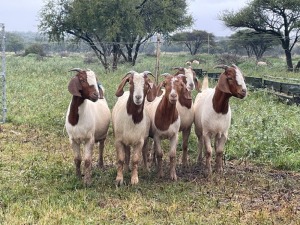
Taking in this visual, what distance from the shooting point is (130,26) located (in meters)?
26.8

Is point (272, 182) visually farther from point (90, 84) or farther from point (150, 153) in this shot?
point (90, 84)

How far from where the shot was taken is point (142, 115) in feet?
23.7

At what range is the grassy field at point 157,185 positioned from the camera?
5.66 meters

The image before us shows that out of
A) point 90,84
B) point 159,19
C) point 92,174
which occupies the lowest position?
point 92,174

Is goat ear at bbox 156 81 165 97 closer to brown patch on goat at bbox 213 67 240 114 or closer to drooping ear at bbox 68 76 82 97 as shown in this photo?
brown patch on goat at bbox 213 67 240 114

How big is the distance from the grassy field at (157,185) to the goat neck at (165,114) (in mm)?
893

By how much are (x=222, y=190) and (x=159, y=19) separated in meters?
23.2

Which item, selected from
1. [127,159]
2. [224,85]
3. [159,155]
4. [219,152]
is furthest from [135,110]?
[219,152]

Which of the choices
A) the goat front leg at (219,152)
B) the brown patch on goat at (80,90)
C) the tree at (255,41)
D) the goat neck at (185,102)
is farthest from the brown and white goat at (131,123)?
the tree at (255,41)


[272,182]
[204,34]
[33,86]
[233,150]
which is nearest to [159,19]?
[33,86]

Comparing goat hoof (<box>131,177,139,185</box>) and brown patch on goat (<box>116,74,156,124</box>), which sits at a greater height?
brown patch on goat (<box>116,74,156,124</box>)

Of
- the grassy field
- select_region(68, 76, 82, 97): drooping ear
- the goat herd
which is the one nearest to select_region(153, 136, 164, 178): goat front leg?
the goat herd

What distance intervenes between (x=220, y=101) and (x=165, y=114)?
95cm

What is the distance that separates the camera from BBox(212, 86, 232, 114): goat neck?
7595mm
